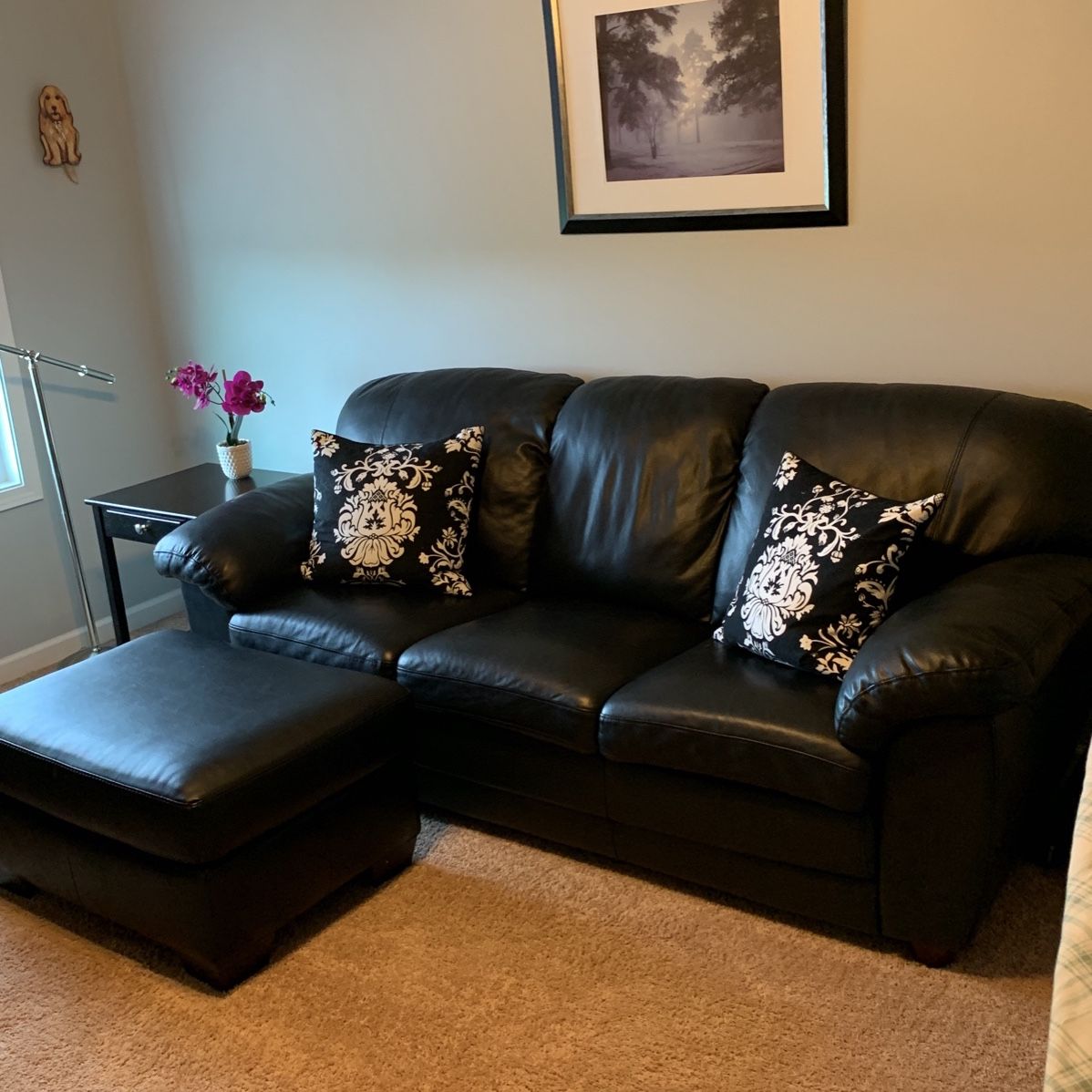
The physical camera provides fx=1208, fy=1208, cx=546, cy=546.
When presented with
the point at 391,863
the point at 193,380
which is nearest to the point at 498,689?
the point at 391,863

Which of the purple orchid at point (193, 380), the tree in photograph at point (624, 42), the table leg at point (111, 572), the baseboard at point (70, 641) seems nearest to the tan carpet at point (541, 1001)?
the table leg at point (111, 572)

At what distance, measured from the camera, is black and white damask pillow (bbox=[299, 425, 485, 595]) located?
3084 mm

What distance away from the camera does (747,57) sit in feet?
9.66

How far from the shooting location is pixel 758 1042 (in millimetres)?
2115

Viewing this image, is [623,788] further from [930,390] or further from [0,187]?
[0,187]

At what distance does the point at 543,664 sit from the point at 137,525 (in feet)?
5.38

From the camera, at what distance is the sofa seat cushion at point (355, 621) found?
2.85m

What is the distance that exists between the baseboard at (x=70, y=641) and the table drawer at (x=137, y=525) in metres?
0.58

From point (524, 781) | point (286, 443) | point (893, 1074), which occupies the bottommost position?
point (893, 1074)

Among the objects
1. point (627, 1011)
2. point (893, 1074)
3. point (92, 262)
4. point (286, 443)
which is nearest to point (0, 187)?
point (92, 262)

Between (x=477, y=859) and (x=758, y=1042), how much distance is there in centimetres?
84

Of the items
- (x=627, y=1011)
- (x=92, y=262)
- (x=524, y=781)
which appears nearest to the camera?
(x=627, y=1011)

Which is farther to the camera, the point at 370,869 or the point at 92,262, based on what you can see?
the point at 92,262

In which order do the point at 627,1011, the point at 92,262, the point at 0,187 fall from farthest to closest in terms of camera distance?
the point at 92,262
the point at 0,187
the point at 627,1011
